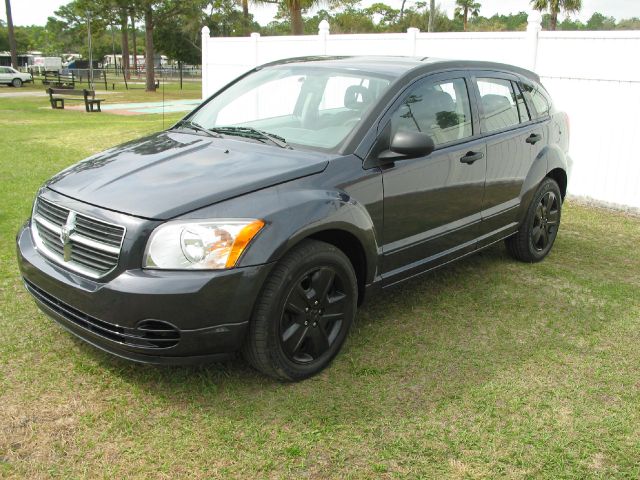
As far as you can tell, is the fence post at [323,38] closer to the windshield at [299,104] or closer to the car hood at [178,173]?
the windshield at [299,104]

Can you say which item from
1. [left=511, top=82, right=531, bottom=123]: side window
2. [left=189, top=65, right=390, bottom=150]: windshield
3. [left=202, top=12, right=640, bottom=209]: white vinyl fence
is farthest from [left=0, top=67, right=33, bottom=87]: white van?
[left=511, top=82, right=531, bottom=123]: side window

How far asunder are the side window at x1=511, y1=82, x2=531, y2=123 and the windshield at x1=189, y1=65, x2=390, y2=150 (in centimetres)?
165

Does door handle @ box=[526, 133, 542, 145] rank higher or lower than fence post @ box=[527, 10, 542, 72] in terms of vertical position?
lower

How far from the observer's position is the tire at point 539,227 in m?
5.43

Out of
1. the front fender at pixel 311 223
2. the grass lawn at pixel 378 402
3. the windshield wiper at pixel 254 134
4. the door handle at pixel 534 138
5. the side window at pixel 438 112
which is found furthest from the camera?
the door handle at pixel 534 138

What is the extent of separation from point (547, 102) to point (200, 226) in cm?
392

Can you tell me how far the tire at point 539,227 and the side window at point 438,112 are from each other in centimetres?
128

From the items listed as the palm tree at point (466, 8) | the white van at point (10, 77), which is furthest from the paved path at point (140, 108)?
the palm tree at point (466, 8)

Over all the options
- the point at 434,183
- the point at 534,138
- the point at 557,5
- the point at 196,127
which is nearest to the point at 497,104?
the point at 534,138

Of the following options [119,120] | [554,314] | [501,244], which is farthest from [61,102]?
[554,314]

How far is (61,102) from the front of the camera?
23328 millimetres

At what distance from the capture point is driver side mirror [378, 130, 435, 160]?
3654mm

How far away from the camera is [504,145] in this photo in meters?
4.85

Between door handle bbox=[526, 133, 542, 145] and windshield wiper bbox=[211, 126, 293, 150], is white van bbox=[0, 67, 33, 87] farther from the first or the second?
door handle bbox=[526, 133, 542, 145]
